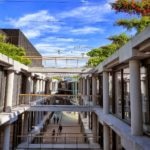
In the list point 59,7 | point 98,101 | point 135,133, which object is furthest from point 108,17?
point 135,133

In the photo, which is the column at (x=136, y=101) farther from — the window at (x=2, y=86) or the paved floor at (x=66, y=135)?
the paved floor at (x=66, y=135)

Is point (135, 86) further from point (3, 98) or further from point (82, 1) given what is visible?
point (3, 98)

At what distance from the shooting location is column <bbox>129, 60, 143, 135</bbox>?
26.7 feet

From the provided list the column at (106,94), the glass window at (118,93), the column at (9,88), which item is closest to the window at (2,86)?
the column at (9,88)

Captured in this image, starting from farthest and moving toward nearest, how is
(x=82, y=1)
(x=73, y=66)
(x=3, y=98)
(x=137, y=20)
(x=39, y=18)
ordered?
(x=73, y=66) → (x=3, y=98) → (x=39, y=18) → (x=137, y=20) → (x=82, y=1)

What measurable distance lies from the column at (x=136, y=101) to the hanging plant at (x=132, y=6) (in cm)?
191

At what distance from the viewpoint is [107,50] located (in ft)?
70.1

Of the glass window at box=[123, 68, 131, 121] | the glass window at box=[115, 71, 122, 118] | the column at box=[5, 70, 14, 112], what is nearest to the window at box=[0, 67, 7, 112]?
the column at box=[5, 70, 14, 112]

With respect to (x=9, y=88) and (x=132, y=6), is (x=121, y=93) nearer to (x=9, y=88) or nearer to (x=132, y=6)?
(x=132, y=6)

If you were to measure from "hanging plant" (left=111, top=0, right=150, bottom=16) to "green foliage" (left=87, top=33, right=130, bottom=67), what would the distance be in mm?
9928

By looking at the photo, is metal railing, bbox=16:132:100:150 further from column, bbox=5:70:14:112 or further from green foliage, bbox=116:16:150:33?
green foliage, bbox=116:16:150:33

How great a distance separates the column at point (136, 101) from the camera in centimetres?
815

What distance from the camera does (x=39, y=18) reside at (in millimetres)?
14070

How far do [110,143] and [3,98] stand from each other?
7.03 metres
